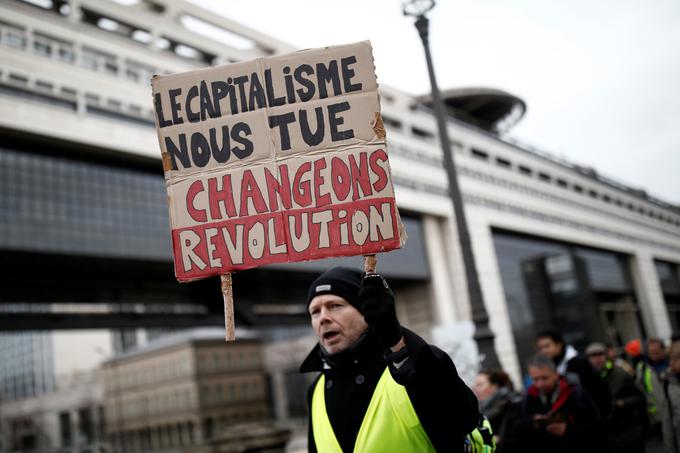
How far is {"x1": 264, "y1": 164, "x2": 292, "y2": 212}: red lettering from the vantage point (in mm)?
3244

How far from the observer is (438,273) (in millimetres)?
35344

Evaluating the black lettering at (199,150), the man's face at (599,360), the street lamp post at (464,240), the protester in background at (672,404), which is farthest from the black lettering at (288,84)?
the street lamp post at (464,240)

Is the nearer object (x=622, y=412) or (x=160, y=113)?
(x=160, y=113)

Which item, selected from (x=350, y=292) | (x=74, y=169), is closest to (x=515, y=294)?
(x=74, y=169)

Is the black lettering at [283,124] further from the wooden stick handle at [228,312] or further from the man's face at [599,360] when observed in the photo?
the man's face at [599,360]

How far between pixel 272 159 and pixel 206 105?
0.50 metres

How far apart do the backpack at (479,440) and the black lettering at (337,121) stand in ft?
5.01

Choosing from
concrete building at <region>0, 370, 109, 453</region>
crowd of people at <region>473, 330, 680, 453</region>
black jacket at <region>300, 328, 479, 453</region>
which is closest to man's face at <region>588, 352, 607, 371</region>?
crowd of people at <region>473, 330, 680, 453</region>

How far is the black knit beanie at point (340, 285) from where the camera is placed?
262 cm

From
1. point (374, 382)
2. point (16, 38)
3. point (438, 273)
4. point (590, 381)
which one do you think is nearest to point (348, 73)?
point (374, 382)

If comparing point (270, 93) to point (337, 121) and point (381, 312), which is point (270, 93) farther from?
point (381, 312)

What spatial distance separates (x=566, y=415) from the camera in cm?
476

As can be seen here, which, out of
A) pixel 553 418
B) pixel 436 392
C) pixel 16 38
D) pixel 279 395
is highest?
pixel 16 38

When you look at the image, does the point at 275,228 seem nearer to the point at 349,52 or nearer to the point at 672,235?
the point at 349,52
